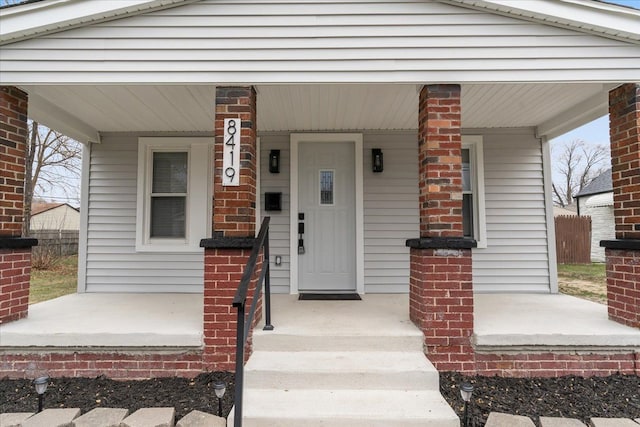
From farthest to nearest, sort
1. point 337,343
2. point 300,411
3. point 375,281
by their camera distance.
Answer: point 375,281, point 337,343, point 300,411

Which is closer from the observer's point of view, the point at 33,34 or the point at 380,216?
the point at 33,34

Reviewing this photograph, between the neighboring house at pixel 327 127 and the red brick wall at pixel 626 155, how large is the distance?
121mm

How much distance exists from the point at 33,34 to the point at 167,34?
3.78 ft

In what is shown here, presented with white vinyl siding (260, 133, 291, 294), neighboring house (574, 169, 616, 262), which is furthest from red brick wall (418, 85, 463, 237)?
neighboring house (574, 169, 616, 262)

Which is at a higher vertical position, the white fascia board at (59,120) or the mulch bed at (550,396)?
the white fascia board at (59,120)

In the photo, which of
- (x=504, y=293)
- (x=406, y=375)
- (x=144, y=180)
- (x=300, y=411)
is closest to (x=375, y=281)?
(x=504, y=293)

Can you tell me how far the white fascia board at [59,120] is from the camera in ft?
12.7

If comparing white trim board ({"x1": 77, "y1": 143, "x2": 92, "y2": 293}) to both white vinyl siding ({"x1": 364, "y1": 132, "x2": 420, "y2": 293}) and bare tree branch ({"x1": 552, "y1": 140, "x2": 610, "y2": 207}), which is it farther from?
bare tree branch ({"x1": 552, "y1": 140, "x2": 610, "y2": 207})

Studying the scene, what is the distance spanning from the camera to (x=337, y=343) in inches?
116

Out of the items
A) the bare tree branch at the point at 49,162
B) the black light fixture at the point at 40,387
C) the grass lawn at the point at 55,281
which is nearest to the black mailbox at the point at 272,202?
the black light fixture at the point at 40,387

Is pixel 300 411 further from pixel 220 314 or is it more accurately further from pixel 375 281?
pixel 375 281

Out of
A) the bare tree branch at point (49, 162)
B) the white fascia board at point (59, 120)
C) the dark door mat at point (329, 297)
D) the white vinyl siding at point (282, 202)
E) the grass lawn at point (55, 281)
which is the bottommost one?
the grass lawn at point (55, 281)

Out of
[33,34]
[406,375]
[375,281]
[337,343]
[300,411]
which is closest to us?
[300,411]

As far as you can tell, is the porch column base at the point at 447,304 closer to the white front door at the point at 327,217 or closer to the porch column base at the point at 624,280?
the porch column base at the point at 624,280
